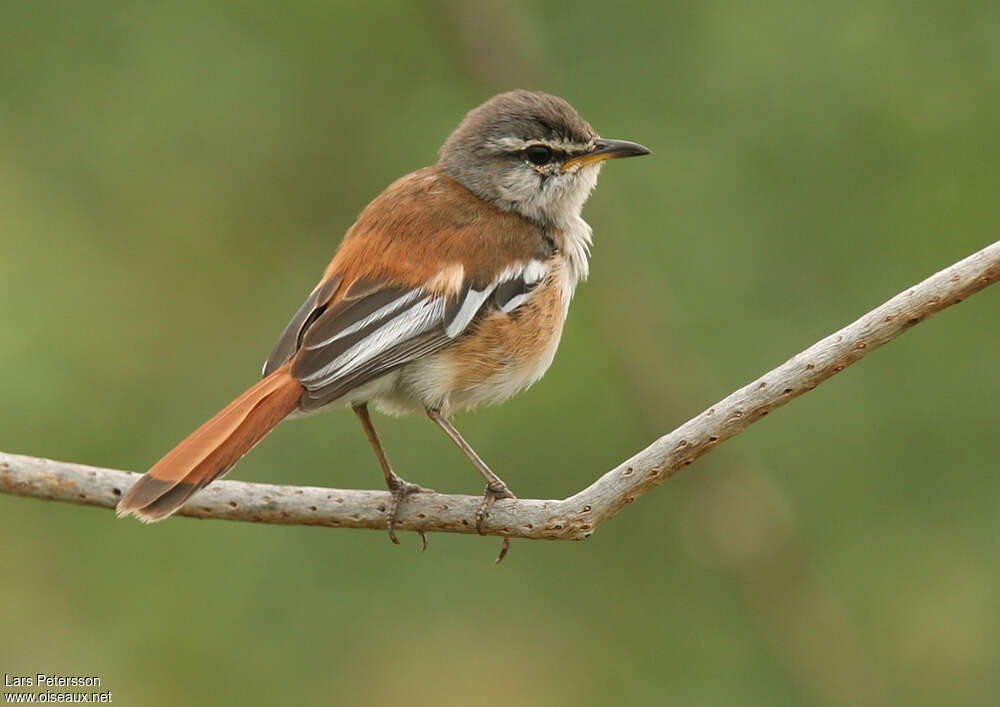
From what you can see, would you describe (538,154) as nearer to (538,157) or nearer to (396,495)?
(538,157)

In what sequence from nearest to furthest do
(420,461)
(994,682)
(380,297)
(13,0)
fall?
(380,297) < (994,682) < (420,461) < (13,0)

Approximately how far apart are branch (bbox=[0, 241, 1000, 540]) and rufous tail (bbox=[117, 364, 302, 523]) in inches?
11.3

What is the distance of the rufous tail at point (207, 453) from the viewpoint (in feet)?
13.9

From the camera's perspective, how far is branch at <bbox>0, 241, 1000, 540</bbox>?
4195mm

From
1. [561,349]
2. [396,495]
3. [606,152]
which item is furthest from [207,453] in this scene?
[561,349]

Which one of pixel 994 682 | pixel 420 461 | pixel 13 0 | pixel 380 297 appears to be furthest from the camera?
pixel 13 0

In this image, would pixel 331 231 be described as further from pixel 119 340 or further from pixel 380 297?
pixel 380 297

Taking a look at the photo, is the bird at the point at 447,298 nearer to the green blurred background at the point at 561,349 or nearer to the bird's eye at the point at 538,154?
the bird's eye at the point at 538,154

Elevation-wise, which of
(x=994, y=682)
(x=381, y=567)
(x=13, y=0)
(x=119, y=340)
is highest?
(x=13, y=0)

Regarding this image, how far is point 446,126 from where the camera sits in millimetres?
8062

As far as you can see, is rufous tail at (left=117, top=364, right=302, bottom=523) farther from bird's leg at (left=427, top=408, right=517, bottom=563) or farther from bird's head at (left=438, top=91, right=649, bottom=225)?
bird's head at (left=438, top=91, right=649, bottom=225)

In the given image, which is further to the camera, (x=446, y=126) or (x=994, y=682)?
(x=446, y=126)

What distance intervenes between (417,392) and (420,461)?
6.12ft

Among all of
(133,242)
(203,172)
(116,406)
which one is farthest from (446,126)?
(116,406)
